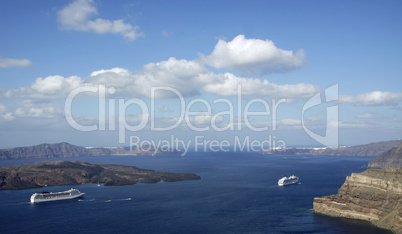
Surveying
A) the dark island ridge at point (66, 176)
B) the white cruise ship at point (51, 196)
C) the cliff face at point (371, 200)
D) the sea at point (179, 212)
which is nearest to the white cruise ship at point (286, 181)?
the sea at point (179, 212)

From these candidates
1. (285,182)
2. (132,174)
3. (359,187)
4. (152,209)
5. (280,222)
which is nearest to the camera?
(280,222)

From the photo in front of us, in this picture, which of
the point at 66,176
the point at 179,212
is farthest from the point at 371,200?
the point at 66,176

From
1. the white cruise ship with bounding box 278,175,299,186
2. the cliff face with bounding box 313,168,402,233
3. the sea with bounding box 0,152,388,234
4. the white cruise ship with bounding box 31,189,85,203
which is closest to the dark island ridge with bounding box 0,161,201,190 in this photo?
the sea with bounding box 0,152,388,234

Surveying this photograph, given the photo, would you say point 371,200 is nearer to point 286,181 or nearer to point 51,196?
point 286,181

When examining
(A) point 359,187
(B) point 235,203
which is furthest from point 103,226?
(A) point 359,187

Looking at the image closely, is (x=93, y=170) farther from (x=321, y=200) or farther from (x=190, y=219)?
(x=321, y=200)

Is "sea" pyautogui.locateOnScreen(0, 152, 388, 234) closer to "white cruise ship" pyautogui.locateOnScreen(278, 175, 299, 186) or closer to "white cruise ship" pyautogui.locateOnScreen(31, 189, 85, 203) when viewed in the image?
"white cruise ship" pyautogui.locateOnScreen(31, 189, 85, 203)
